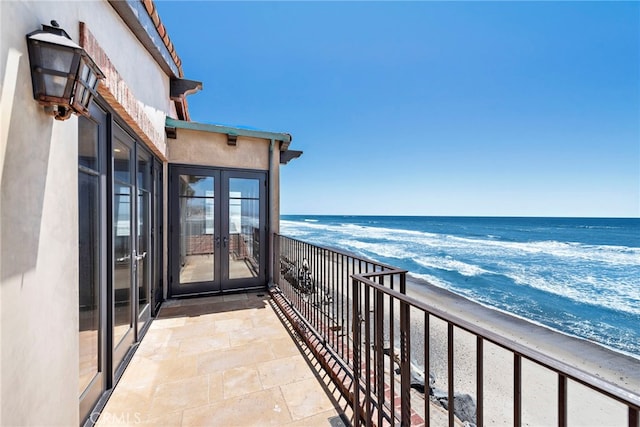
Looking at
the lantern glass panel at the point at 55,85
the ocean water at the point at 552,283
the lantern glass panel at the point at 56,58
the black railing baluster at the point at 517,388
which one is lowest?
the ocean water at the point at 552,283

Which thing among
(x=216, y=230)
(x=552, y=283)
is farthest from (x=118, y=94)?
(x=552, y=283)

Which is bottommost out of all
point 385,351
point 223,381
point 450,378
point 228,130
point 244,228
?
point 223,381

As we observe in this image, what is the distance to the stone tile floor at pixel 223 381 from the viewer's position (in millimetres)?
1819

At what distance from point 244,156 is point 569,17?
1056 centimetres

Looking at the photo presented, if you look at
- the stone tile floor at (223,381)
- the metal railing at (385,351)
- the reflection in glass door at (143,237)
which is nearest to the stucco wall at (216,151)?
the reflection in glass door at (143,237)

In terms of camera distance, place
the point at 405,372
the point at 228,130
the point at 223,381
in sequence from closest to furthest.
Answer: the point at 405,372
the point at 223,381
the point at 228,130

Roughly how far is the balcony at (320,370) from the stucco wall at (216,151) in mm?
1682

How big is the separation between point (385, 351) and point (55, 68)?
2.35 m

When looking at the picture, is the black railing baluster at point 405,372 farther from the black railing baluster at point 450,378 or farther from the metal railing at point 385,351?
the black railing baluster at point 450,378

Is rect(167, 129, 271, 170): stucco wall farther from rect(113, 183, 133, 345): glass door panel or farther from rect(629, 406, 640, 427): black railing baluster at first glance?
rect(629, 406, 640, 427): black railing baluster

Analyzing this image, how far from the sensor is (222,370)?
7.68ft

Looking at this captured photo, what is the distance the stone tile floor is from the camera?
5.97 feet

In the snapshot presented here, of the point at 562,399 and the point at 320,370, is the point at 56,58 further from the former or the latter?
the point at 320,370

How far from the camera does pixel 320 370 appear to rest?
2324 millimetres
